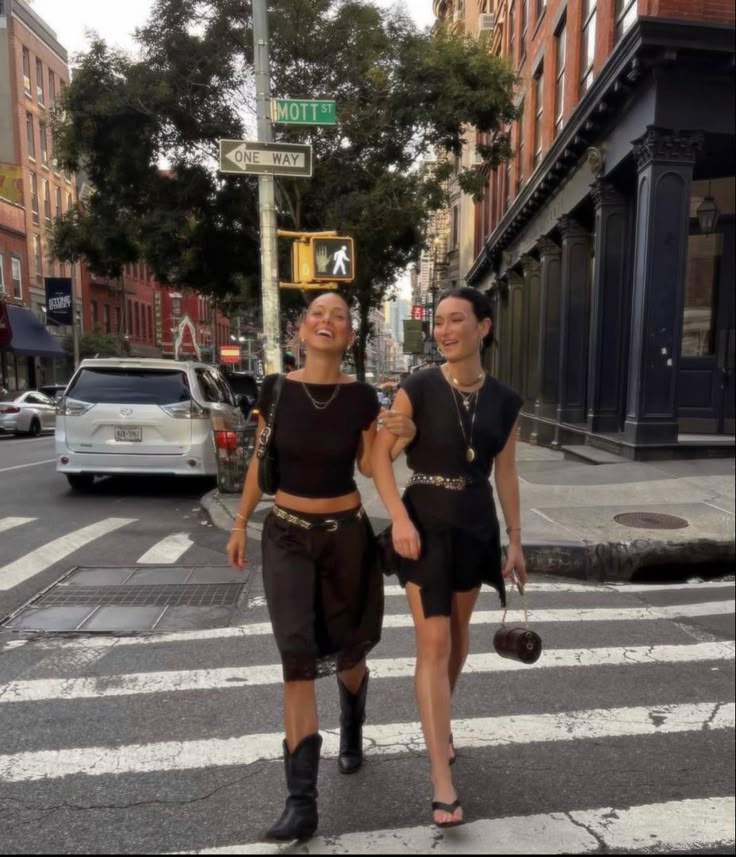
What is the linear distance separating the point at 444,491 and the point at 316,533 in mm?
506

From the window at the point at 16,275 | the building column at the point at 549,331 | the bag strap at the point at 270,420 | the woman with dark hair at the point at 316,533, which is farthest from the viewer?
the window at the point at 16,275

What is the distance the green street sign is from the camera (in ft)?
25.6

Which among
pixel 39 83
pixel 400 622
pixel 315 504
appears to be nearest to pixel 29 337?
pixel 39 83

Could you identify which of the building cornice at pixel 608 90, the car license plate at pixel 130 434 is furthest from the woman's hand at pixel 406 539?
the car license plate at pixel 130 434

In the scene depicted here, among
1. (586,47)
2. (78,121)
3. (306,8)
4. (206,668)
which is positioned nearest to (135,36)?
(78,121)

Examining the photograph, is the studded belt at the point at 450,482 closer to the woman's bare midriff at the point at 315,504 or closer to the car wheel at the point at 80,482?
the woman's bare midriff at the point at 315,504

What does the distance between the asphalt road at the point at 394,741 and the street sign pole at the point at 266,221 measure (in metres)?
4.13

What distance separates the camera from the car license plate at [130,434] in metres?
9.34

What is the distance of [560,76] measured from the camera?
53.3ft

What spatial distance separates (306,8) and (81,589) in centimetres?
1272

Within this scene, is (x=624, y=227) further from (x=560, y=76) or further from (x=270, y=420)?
(x=270, y=420)

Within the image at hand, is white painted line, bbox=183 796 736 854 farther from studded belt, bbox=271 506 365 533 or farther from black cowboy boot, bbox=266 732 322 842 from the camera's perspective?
studded belt, bbox=271 506 365 533

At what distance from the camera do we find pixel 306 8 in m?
13.9

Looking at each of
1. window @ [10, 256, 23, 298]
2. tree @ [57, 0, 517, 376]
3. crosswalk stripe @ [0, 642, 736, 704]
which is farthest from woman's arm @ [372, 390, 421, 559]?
window @ [10, 256, 23, 298]
